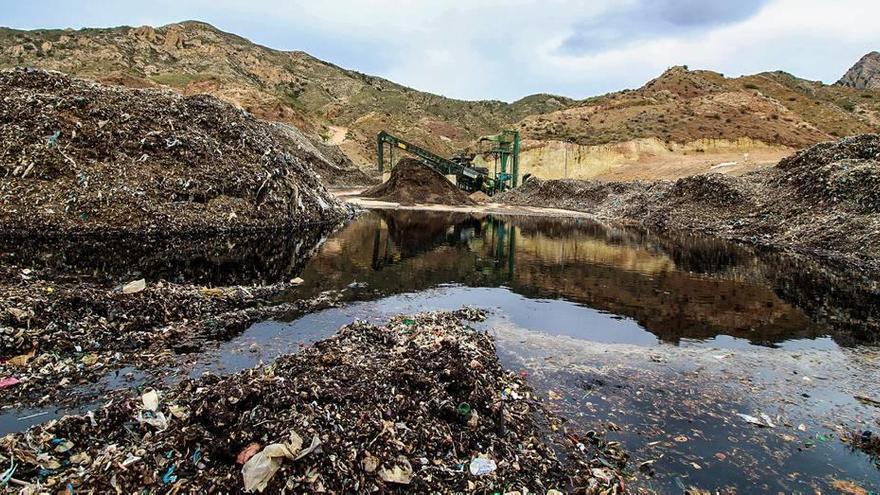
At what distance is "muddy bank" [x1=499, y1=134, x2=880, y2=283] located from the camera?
1399 cm

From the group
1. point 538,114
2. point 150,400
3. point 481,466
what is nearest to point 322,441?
point 481,466

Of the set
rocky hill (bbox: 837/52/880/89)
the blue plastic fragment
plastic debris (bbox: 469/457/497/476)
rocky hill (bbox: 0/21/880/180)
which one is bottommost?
plastic debris (bbox: 469/457/497/476)

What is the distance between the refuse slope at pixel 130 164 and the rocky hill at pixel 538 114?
2859 centimetres

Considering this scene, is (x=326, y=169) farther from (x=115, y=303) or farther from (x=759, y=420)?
(x=759, y=420)

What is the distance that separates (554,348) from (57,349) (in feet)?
18.7

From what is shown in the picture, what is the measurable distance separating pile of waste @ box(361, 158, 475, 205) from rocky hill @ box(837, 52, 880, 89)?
87638 millimetres

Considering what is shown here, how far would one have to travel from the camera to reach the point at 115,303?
237 inches

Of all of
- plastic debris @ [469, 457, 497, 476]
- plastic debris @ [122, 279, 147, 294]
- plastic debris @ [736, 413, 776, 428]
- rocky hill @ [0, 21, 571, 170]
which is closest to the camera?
plastic debris @ [469, 457, 497, 476]

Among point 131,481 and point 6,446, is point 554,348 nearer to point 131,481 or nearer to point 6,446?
point 131,481

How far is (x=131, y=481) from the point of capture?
2.79 meters

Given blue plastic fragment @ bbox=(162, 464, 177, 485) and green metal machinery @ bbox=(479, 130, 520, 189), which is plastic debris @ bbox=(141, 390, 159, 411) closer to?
blue plastic fragment @ bbox=(162, 464, 177, 485)

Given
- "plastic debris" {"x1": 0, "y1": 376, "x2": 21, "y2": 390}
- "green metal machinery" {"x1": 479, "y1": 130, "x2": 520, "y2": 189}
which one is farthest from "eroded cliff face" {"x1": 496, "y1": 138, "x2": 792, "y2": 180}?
"plastic debris" {"x1": 0, "y1": 376, "x2": 21, "y2": 390}

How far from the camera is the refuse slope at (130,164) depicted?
11875 millimetres

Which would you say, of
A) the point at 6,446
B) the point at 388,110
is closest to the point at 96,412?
the point at 6,446
